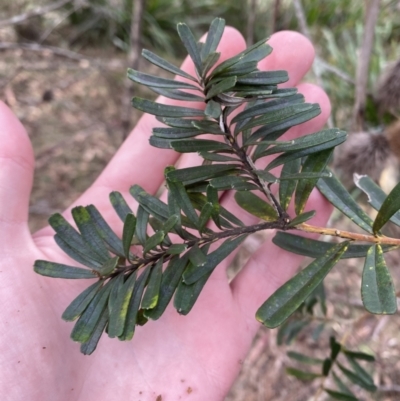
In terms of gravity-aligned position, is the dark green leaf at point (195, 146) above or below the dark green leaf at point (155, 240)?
above

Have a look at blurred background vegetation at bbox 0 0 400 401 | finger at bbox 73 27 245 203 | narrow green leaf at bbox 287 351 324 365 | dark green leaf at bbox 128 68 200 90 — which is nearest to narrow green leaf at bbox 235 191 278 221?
dark green leaf at bbox 128 68 200 90

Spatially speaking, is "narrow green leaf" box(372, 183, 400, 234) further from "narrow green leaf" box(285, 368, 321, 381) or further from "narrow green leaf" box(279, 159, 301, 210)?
"narrow green leaf" box(285, 368, 321, 381)

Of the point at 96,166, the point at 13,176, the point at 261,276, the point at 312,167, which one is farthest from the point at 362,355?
the point at 96,166

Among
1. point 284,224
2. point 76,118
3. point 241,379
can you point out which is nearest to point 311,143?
point 284,224

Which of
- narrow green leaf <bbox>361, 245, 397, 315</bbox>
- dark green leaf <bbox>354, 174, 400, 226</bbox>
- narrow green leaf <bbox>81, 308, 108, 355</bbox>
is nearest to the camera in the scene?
narrow green leaf <bbox>361, 245, 397, 315</bbox>

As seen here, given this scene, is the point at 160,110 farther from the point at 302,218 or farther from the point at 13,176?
the point at 13,176

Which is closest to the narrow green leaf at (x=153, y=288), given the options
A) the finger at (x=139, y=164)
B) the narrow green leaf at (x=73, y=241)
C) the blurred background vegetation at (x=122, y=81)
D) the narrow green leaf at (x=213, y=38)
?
the narrow green leaf at (x=73, y=241)

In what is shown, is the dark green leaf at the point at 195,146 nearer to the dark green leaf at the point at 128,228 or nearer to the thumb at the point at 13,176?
the dark green leaf at the point at 128,228
